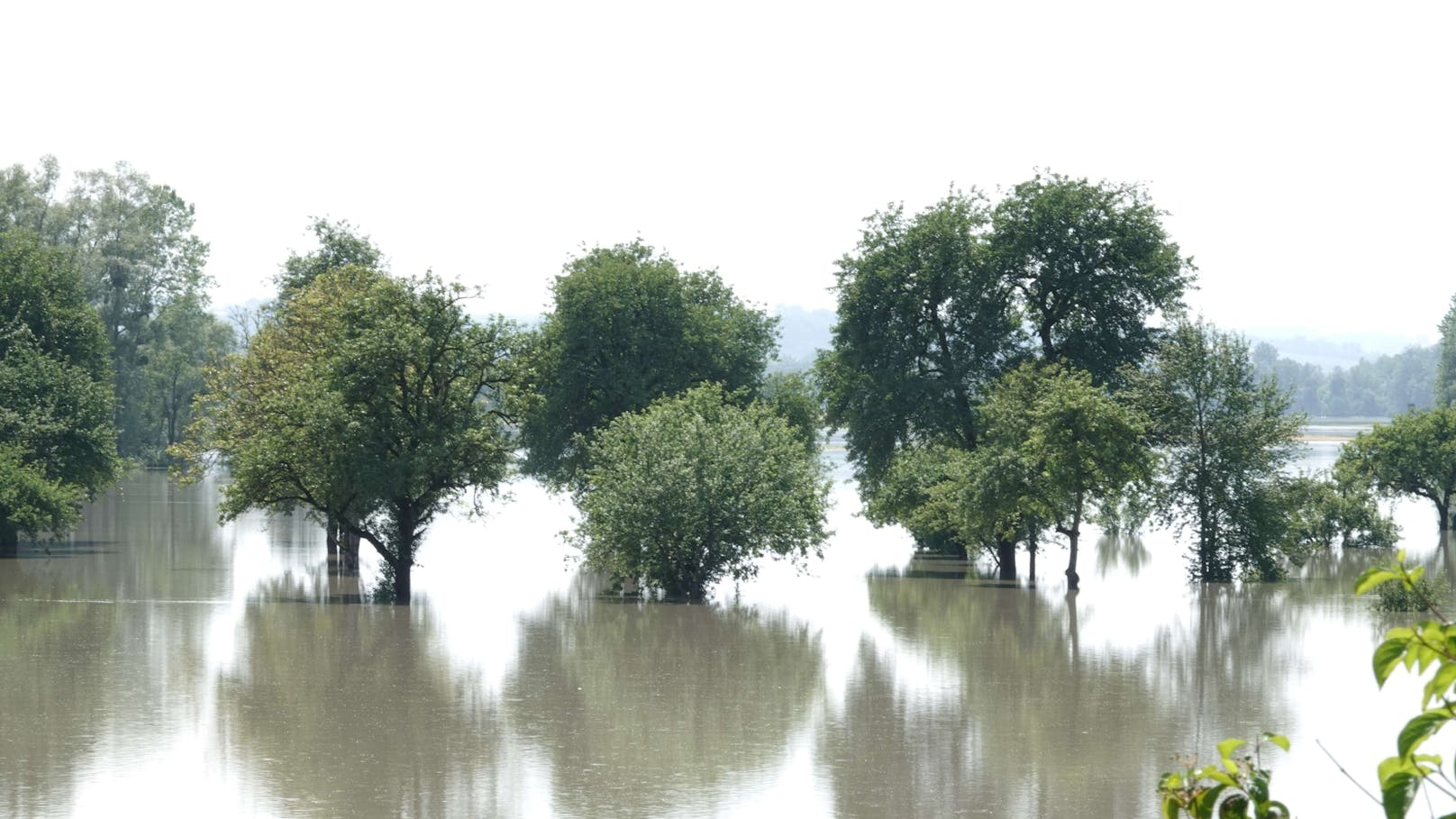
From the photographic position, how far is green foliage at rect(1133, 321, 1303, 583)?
53.4m

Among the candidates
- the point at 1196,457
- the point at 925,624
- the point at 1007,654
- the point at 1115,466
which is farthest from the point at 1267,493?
the point at 1007,654

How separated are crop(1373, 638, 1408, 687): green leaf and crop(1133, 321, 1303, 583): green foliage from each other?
49705 mm

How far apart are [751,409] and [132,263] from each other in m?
73.7

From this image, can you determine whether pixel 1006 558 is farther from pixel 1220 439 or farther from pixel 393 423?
pixel 393 423

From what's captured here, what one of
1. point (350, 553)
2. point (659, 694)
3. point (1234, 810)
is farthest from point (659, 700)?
point (350, 553)

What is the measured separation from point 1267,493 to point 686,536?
20007 mm

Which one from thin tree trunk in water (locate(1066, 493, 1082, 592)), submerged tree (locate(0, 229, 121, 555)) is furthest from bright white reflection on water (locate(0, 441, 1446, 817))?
submerged tree (locate(0, 229, 121, 555))

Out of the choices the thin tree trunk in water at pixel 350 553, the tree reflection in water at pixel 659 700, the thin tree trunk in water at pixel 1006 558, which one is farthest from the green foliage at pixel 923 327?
the thin tree trunk in water at pixel 350 553

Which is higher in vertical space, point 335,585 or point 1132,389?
A: point 1132,389

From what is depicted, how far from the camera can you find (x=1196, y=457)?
5388 centimetres

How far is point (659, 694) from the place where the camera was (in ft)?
105

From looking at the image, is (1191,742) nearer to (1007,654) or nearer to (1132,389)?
(1007,654)

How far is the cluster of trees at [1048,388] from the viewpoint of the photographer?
51.2 meters

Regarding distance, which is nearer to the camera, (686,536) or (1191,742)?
(1191,742)
